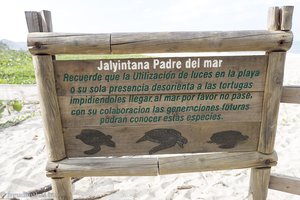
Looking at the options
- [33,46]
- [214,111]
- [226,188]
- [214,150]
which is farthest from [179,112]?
[226,188]

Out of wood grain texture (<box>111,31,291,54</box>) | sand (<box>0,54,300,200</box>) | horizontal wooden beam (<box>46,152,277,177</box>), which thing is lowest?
sand (<box>0,54,300,200</box>)

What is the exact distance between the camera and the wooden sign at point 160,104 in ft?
6.49

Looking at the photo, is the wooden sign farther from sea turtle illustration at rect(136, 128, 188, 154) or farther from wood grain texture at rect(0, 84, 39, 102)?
wood grain texture at rect(0, 84, 39, 102)

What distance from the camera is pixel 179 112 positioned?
2096 millimetres

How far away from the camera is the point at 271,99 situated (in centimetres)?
207

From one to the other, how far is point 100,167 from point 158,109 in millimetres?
728

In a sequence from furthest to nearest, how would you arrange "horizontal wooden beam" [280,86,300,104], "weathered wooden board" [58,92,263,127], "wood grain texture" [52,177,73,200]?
"wood grain texture" [52,177,73,200], "horizontal wooden beam" [280,86,300,104], "weathered wooden board" [58,92,263,127]

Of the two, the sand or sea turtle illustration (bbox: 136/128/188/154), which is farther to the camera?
the sand

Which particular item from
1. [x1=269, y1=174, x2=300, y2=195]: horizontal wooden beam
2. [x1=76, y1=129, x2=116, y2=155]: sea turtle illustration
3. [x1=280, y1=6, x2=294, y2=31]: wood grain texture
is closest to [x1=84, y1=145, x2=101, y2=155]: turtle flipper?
[x1=76, y1=129, x2=116, y2=155]: sea turtle illustration

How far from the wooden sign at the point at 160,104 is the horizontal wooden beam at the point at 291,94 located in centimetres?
27

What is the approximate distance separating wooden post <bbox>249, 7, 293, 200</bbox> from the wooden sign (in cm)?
5

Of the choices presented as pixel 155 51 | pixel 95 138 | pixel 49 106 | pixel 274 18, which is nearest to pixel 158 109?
pixel 155 51

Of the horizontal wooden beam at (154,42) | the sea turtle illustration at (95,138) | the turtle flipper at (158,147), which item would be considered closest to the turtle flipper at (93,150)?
the sea turtle illustration at (95,138)

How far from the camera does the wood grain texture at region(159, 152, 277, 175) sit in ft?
7.29
